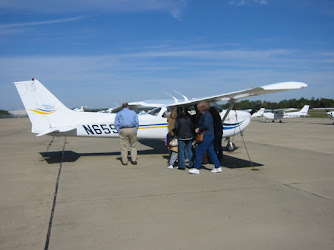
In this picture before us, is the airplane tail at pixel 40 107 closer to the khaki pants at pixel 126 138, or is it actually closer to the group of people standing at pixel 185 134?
the khaki pants at pixel 126 138

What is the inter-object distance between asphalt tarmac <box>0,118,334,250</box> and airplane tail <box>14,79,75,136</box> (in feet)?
3.96

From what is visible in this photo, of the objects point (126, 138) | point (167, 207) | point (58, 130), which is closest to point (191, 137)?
point (126, 138)

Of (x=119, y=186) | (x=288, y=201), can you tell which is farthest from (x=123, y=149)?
(x=288, y=201)

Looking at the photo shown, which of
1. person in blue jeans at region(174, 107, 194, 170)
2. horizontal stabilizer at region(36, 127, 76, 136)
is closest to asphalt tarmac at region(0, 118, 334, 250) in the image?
person in blue jeans at region(174, 107, 194, 170)

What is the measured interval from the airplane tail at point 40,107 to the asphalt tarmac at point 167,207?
1.21 m

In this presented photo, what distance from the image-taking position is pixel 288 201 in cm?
481

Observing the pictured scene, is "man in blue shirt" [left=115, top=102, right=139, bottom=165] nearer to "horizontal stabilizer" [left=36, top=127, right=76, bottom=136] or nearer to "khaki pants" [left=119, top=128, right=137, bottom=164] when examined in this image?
"khaki pants" [left=119, top=128, right=137, bottom=164]

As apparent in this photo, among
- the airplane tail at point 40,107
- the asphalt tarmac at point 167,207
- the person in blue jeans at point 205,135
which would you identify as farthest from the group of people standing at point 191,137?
the airplane tail at point 40,107

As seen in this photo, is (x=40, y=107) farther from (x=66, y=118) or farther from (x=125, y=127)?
(x=125, y=127)

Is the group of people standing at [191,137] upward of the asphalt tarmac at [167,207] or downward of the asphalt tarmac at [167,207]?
upward

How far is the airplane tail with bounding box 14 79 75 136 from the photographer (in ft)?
27.8

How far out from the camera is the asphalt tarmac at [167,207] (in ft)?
11.4

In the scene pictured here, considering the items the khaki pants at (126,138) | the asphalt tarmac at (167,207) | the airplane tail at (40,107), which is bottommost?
the asphalt tarmac at (167,207)

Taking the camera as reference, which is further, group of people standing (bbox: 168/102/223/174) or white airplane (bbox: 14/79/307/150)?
white airplane (bbox: 14/79/307/150)
